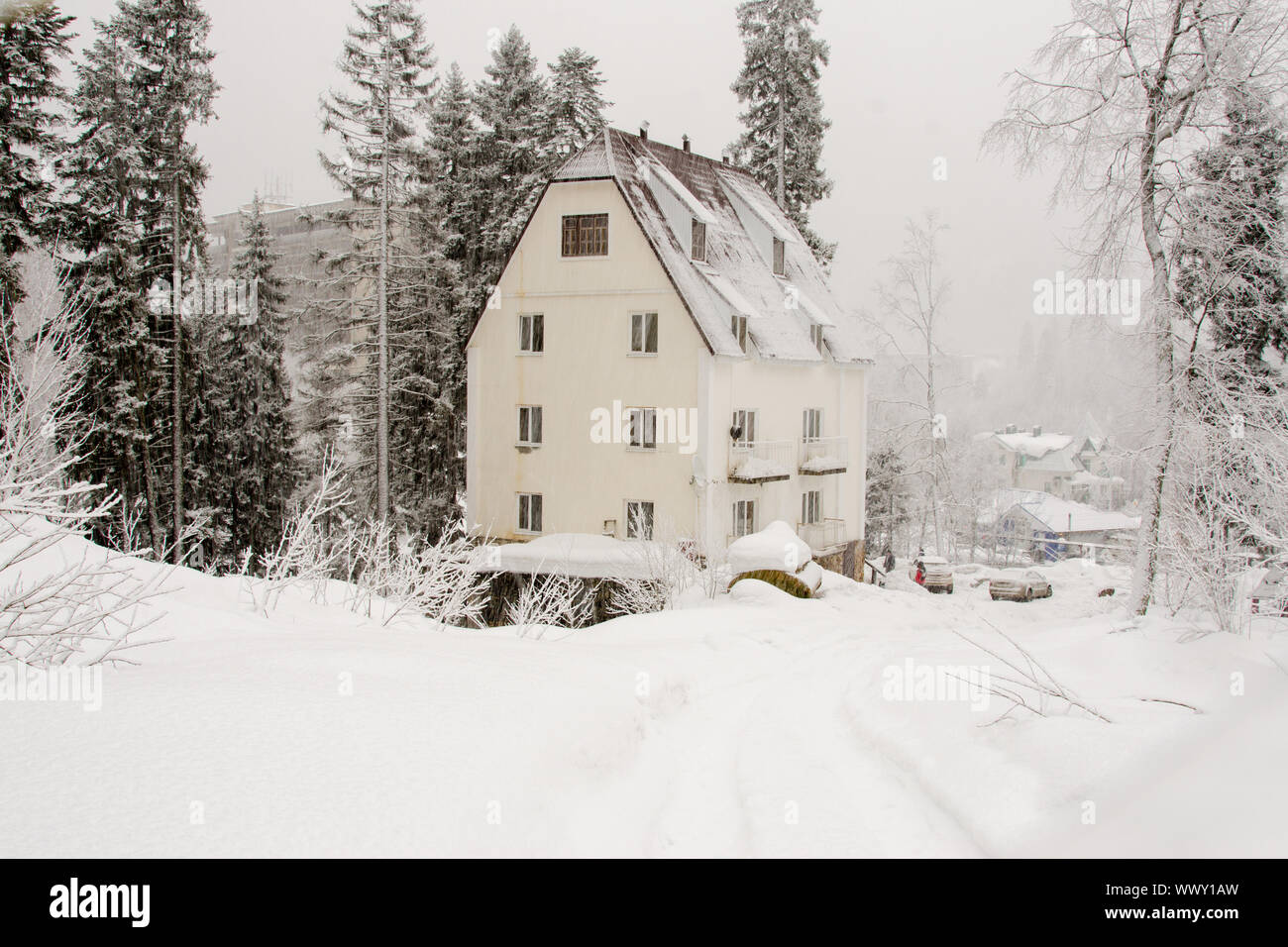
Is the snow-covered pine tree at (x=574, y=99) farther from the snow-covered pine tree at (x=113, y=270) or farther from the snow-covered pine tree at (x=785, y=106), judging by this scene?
the snow-covered pine tree at (x=113, y=270)

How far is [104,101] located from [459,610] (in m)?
22.4

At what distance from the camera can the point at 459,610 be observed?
14.5m

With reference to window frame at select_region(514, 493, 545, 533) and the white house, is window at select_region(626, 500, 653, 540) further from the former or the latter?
window frame at select_region(514, 493, 545, 533)

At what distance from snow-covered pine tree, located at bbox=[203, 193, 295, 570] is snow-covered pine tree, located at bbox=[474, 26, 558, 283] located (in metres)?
8.82

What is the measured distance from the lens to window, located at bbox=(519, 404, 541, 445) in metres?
25.9

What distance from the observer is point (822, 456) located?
29.9 meters

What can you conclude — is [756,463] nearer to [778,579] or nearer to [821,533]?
[821,533]

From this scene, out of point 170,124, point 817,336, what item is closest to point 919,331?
point 817,336

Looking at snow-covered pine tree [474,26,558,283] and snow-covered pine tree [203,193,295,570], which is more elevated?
snow-covered pine tree [474,26,558,283]

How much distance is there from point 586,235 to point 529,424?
5.72m

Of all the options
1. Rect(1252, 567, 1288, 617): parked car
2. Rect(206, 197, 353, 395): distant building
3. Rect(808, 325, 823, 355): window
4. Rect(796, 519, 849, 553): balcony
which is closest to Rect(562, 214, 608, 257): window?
Rect(206, 197, 353, 395): distant building

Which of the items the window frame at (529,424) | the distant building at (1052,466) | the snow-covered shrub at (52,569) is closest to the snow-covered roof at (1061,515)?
the distant building at (1052,466)
